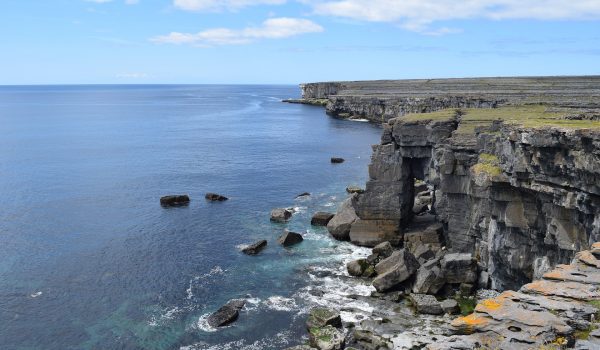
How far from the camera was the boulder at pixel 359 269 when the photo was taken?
164ft

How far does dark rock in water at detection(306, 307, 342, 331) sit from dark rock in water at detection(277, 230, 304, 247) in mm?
18233

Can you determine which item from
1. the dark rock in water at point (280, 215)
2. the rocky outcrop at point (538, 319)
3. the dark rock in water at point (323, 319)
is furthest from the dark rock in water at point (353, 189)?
the rocky outcrop at point (538, 319)

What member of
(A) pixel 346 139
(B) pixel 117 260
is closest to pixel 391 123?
(B) pixel 117 260

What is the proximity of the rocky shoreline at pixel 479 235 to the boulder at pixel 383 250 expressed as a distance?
0.11m

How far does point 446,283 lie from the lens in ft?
151

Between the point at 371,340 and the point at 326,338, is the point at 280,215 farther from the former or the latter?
the point at 371,340

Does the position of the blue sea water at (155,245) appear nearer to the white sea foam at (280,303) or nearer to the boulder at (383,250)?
the white sea foam at (280,303)

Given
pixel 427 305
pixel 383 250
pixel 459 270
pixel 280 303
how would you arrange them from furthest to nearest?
pixel 383 250 < pixel 459 270 < pixel 280 303 < pixel 427 305

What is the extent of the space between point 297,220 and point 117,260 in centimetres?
2333

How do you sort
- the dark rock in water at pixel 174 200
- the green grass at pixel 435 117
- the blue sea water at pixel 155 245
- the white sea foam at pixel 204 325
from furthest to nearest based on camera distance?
the dark rock in water at pixel 174 200, the green grass at pixel 435 117, the blue sea water at pixel 155 245, the white sea foam at pixel 204 325

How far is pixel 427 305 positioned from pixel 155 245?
31792mm

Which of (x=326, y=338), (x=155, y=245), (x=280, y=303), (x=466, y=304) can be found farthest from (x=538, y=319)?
(x=155, y=245)

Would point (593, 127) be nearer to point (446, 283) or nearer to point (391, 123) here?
point (446, 283)

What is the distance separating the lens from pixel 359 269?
50.0m
